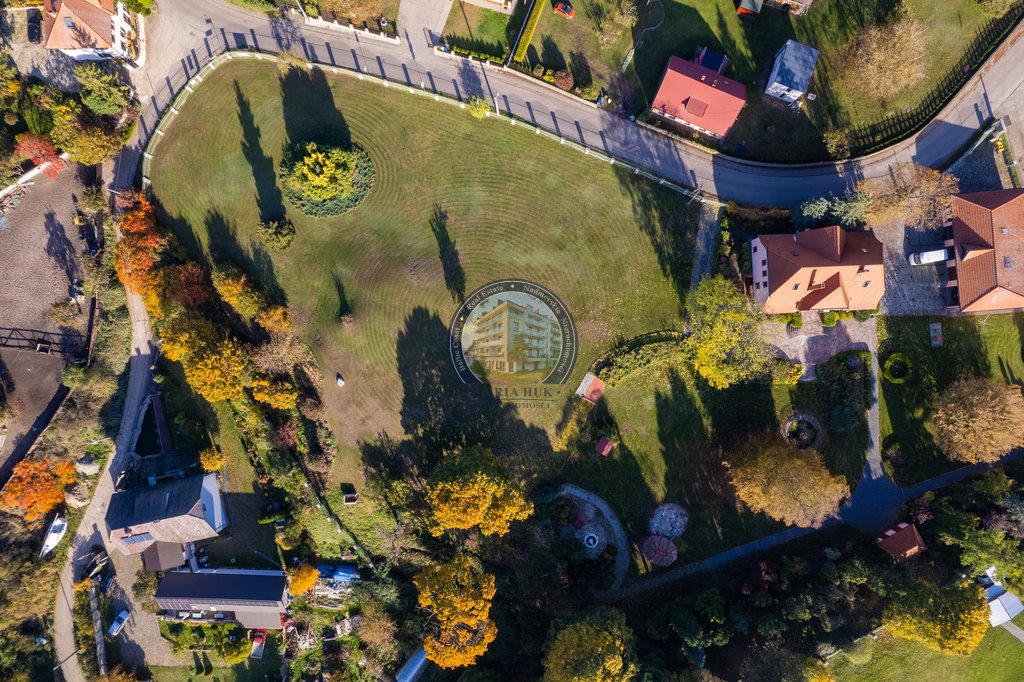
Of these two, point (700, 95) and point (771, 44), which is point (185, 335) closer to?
point (700, 95)

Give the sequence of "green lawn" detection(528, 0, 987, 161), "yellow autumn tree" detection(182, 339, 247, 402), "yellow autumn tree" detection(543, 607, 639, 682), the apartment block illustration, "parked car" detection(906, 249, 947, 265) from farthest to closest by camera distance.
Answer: the apartment block illustration < "green lawn" detection(528, 0, 987, 161) < "parked car" detection(906, 249, 947, 265) < "yellow autumn tree" detection(182, 339, 247, 402) < "yellow autumn tree" detection(543, 607, 639, 682)

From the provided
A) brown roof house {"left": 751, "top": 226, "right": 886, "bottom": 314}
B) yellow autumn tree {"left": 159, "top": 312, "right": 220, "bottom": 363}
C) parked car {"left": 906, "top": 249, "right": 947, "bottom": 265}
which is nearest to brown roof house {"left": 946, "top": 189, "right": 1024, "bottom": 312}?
parked car {"left": 906, "top": 249, "right": 947, "bottom": 265}

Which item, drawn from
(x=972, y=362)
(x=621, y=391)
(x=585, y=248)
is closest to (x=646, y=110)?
(x=585, y=248)

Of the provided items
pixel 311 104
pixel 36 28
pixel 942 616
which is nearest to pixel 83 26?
pixel 36 28

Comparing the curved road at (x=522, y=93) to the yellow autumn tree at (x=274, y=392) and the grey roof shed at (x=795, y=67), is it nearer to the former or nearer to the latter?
the grey roof shed at (x=795, y=67)

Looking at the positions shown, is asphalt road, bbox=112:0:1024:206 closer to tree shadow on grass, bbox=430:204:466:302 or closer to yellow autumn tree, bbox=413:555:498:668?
tree shadow on grass, bbox=430:204:466:302

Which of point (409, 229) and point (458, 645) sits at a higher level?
point (409, 229)

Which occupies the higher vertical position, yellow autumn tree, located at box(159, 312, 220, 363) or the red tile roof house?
the red tile roof house
